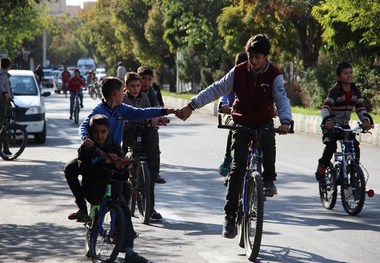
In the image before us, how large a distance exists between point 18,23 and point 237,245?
53197 millimetres

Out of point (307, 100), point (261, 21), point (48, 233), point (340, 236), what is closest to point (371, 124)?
point (340, 236)

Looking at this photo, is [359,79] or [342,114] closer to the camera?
[342,114]

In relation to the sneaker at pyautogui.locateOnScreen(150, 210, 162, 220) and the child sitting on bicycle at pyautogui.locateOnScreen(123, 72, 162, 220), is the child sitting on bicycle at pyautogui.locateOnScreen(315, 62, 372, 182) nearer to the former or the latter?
the child sitting on bicycle at pyautogui.locateOnScreen(123, 72, 162, 220)

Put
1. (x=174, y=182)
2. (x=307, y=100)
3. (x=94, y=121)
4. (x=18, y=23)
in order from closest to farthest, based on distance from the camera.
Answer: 1. (x=94, y=121)
2. (x=174, y=182)
3. (x=307, y=100)
4. (x=18, y=23)

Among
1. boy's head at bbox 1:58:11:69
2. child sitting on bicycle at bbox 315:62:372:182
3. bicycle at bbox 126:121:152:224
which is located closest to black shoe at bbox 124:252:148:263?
bicycle at bbox 126:121:152:224

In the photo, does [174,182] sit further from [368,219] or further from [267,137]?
[267,137]

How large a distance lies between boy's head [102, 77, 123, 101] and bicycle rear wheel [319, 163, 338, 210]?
11.6ft

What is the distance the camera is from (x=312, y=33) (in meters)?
38.8

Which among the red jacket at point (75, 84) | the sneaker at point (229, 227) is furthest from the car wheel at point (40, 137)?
the sneaker at point (229, 227)

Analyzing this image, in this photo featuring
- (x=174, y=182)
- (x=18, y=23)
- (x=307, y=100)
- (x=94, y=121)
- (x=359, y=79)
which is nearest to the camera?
(x=94, y=121)

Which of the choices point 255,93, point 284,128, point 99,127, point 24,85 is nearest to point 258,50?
point 255,93

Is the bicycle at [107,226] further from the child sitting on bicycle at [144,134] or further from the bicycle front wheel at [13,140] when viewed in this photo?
the bicycle front wheel at [13,140]

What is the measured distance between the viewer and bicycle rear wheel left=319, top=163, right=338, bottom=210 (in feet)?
38.8

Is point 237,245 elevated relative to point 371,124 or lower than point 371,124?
lower
